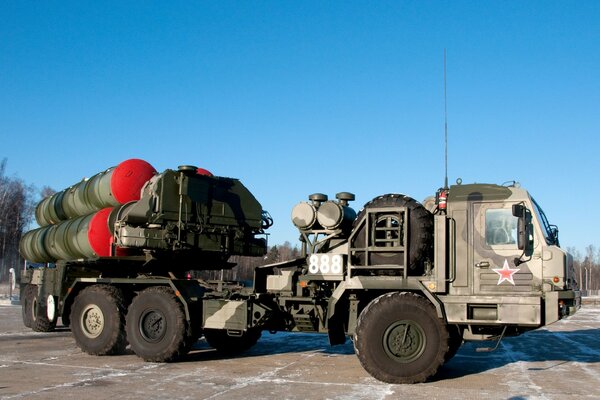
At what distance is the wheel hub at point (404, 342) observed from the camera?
8.96 metres

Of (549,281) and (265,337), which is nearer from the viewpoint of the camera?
(549,281)

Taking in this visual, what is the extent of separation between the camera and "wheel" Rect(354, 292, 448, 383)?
887cm

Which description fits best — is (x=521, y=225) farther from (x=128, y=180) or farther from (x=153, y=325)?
(x=128, y=180)

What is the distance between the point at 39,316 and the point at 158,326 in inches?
175

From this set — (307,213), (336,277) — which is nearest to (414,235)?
(336,277)

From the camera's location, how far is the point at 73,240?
1341 centimetres

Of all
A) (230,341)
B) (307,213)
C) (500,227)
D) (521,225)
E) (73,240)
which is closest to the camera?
(521,225)

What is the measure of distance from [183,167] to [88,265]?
305cm

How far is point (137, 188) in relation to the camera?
12.7m

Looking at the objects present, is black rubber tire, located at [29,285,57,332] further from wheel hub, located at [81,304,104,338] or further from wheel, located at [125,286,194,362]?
wheel, located at [125,286,194,362]

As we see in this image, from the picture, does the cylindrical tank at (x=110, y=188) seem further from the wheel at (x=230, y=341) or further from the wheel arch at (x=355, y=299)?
the wheel arch at (x=355, y=299)

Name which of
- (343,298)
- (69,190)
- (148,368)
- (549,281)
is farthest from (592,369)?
(69,190)

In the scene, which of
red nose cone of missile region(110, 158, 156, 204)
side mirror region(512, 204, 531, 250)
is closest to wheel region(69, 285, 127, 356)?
red nose cone of missile region(110, 158, 156, 204)

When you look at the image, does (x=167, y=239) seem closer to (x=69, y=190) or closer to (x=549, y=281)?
(x=69, y=190)
